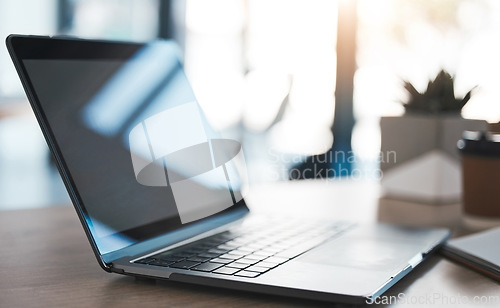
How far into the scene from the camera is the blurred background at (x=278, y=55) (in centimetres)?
366

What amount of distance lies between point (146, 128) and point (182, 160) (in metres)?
0.06

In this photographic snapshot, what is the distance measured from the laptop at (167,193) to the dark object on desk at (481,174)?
0.18 metres

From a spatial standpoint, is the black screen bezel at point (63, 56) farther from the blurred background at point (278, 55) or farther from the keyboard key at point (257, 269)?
the blurred background at point (278, 55)

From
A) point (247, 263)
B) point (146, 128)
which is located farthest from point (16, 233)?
point (247, 263)

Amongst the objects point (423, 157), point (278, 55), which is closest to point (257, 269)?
point (423, 157)

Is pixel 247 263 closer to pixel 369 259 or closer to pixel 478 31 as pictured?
pixel 369 259

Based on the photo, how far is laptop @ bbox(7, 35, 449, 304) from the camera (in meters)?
0.55

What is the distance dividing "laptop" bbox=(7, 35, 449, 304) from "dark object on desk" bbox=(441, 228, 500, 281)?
0.07ft

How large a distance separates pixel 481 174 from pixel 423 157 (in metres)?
0.28

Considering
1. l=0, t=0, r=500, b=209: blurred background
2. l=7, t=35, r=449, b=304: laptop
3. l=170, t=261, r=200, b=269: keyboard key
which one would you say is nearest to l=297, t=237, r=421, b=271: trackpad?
l=7, t=35, r=449, b=304: laptop

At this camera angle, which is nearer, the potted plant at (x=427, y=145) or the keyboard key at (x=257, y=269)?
the keyboard key at (x=257, y=269)

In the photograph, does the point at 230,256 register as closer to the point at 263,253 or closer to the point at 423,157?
the point at 263,253

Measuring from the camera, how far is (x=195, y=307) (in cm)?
50

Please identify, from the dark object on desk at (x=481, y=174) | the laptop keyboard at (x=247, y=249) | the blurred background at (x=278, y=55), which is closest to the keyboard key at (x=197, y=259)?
the laptop keyboard at (x=247, y=249)
